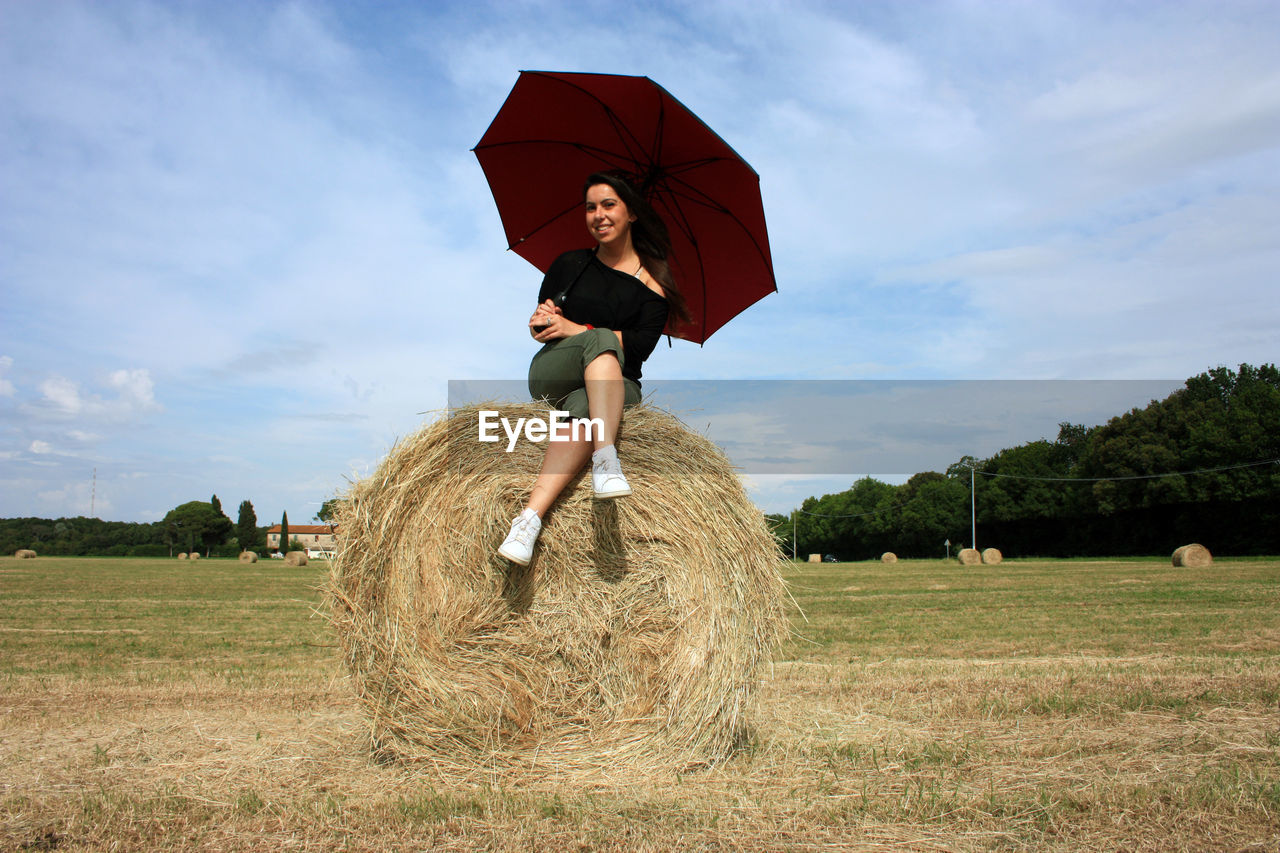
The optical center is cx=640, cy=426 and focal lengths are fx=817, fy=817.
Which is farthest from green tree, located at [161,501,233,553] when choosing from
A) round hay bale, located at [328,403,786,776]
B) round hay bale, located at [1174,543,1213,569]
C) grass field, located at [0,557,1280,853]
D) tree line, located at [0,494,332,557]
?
round hay bale, located at [328,403,786,776]

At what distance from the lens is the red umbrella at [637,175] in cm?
448

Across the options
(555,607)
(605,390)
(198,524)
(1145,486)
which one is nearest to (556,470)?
(605,390)

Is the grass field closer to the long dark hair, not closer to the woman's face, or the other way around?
the long dark hair

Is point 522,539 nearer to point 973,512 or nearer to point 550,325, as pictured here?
point 550,325

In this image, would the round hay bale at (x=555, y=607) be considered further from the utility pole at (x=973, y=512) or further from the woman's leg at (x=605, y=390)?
the utility pole at (x=973, y=512)

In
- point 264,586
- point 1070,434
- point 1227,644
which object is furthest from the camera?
point 1070,434

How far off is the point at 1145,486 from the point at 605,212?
57582 mm

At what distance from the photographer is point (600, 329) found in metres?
4.00

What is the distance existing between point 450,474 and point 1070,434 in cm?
8519

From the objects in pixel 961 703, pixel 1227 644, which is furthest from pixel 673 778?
pixel 1227 644

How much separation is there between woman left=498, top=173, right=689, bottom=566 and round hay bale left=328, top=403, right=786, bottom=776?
186 millimetres

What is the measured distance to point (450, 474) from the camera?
3.98 m

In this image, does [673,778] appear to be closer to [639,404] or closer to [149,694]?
[639,404]

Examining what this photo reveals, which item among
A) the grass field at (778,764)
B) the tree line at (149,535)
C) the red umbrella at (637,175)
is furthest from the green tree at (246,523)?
the red umbrella at (637,175)
